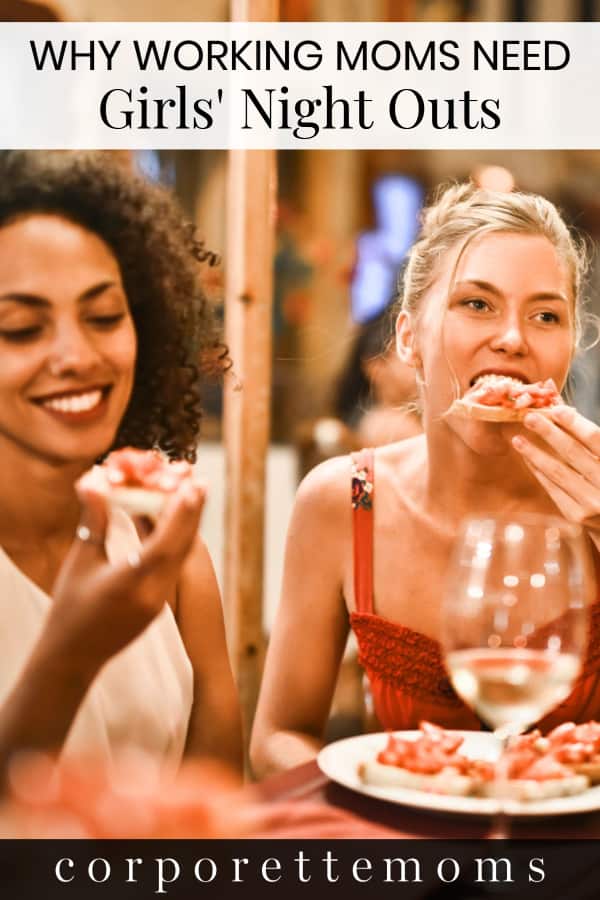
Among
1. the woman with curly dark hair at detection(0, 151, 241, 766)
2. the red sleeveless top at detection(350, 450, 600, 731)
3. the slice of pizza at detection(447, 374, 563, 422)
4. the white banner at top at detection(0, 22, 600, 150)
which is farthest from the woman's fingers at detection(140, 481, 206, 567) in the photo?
the white banner at top at detection(0, 22, 600, 150)

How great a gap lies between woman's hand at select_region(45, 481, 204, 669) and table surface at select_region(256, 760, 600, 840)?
27cm

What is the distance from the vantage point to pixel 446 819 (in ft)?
3.97

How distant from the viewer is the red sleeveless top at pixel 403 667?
5.08 ft

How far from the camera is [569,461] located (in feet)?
5.01

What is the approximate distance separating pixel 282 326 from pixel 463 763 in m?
0.69

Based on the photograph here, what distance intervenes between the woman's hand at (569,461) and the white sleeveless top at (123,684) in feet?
1.82

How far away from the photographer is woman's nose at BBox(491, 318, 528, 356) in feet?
5.15

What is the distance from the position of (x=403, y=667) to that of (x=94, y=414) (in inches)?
22.0

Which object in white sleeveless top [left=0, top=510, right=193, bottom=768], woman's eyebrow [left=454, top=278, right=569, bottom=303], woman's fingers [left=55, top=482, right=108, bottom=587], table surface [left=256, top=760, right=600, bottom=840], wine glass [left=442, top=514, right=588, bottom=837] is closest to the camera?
wine glass [left=442, top=514, right=588, bottom=837]

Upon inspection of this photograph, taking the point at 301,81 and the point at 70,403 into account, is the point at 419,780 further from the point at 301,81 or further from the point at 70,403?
the point at 301,81

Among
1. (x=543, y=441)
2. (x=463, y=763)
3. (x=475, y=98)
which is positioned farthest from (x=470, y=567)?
(x=475, y=98)

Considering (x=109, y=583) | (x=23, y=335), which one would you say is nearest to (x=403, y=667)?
(x=109, y=583)

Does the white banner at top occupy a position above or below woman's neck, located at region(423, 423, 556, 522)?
above

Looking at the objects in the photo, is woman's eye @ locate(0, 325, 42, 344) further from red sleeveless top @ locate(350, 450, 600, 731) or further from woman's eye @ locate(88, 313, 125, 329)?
red sleeveless top @ locate(350, 450, 600, 731)
